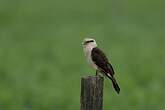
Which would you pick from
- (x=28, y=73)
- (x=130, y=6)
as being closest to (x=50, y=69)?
(x=28, y=73)

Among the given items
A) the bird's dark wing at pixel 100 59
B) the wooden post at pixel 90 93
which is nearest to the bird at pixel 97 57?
the bird's dark wing at pixel 100 59

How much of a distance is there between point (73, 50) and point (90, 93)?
13.2 m

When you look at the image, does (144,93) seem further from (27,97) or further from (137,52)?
(137,52)

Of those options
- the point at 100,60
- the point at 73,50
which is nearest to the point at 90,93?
the point at 100,60

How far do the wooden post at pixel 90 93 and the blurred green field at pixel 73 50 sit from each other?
5586mm

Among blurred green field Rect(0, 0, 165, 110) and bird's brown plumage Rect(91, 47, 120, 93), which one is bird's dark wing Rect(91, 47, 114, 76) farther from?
blurred green field Rect(0, 0, 165, 110)

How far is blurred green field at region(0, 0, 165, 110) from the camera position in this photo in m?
12.9

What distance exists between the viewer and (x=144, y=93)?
532 inches

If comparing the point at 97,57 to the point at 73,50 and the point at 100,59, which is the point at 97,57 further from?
the point at 73,50

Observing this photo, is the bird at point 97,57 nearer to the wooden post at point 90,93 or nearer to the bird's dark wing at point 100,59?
the bird's dark wing at point 100,59

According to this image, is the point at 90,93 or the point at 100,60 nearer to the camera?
the point at 90,93

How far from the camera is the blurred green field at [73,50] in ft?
42.4

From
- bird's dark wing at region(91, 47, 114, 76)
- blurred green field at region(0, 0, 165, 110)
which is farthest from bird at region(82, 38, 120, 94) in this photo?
blurred green field at region(0, 0, 165, 110)

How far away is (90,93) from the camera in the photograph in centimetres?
667
